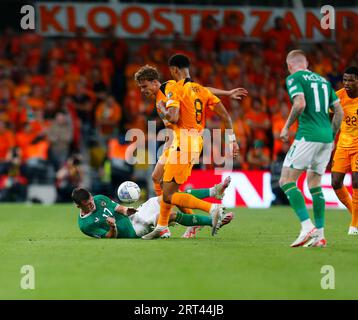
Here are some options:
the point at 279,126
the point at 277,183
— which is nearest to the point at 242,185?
the point at 277,183

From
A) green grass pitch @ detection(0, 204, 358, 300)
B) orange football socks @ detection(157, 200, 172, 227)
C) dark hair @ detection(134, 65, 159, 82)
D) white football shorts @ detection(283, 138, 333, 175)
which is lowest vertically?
green grass pitch @ detection(0, 204, 358, 300)

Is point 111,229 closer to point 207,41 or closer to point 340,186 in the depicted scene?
point 340,186

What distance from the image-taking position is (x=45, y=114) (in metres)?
21.7

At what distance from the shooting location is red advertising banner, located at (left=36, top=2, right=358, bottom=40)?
2392 centimetres

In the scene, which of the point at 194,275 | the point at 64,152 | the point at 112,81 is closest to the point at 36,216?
the point at 64,152

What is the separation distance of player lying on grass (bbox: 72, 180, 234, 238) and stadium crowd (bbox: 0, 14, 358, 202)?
9.28 m

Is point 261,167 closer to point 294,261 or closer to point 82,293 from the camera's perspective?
point 294,261

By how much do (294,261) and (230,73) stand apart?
14732 mm

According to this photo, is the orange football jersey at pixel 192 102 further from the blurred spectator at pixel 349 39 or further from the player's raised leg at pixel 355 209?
the blurred spectator at pixel 349 39

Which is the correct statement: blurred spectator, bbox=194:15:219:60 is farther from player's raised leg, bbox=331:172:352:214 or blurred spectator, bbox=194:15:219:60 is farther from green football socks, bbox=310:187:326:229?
green football socks, bbox=310:187:326:229

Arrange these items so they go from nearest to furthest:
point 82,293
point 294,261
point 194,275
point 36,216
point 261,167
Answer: point 82,293
point 194,275
point 294,261
point 36,216
point 261,167

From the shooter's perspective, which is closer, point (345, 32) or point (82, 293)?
point (82, 293)

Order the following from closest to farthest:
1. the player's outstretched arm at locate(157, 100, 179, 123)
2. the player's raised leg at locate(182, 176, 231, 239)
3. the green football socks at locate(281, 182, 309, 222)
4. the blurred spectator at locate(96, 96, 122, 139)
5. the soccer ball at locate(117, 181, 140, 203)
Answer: the green football socks at locate(281, 182, 309, 222), the player's outstretched arm at locate(157, 100, 179, 123), the player's raised leg at locate(182, 176, 231, 239), the soccer ball at locate(117, 181, 140, 203), the blurred spectator at locate(96, 96, 122, 139)

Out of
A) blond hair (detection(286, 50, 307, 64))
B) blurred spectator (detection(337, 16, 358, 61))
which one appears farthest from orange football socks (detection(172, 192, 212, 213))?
blurred spectator (detection(337, 16, 358, 61))
